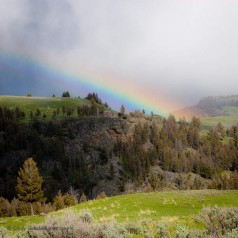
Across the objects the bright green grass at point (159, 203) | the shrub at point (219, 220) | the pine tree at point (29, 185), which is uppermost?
the shrub at point (219, 220)

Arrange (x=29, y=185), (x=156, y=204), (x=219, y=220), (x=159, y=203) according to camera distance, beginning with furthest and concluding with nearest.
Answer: (x=29, y=185), (x=159, y=203), (x=156, y=204), (x=219, y=220)

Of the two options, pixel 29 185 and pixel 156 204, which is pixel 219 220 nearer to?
pixel 156 204

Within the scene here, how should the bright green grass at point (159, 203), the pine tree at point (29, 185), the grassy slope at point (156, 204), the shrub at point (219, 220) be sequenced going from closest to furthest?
the shrub at point (219, 220) → the grassy slope at point (156, 204) → the bright green grass at point (159, 203) → the pine tree at point (29, 185)

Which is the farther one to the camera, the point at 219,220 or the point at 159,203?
the point at 159,203

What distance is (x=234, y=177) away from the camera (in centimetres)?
14400

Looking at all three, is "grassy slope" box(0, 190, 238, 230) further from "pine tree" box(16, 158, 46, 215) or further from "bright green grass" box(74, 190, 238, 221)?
"pine tree" box(16, 158, 46, 215)

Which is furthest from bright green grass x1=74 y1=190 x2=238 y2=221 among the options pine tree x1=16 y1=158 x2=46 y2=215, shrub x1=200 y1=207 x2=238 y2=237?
pine tree x1=16 y1=158 x2=46 y2=215

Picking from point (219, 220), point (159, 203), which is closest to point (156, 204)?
point (159, 203)

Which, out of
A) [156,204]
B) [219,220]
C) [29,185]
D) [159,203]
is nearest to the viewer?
[219,220]

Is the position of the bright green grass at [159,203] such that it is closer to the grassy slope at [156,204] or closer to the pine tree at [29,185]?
the grassy slope at [156,204]

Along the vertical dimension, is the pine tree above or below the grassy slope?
below

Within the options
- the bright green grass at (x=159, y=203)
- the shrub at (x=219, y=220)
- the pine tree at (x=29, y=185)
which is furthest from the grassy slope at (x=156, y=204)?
the pine tree at (x=29, y=185)

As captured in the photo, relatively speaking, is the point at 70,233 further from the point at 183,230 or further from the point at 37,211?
the point at 37,211

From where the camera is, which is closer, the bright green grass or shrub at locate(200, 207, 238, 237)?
shrub at locate(200, 207, 238, 237)
